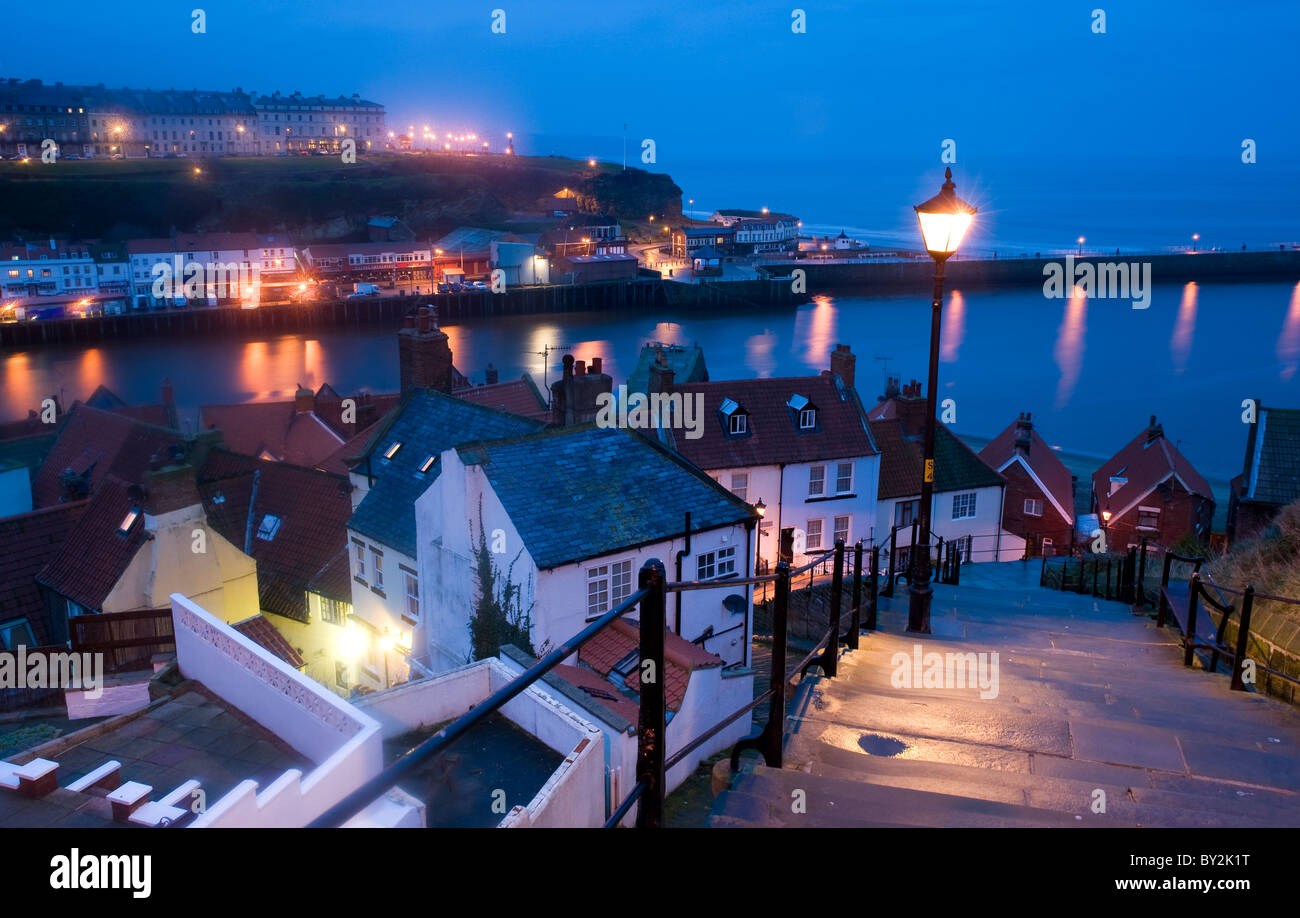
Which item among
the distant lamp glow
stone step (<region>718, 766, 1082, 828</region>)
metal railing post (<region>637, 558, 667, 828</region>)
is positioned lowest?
stone step (<region>718, 766, 1082, 828</region>)

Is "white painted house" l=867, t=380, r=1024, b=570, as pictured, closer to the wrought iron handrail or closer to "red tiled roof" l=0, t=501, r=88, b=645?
"red tiled roof" l=0, t=501, r=88, b=645

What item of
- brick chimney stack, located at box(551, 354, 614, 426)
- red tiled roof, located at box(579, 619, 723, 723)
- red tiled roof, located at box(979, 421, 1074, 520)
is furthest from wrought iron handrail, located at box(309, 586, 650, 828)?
red tiled roof, located at box(979, 421, 1074, 520)

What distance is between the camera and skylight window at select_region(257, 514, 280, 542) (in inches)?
919

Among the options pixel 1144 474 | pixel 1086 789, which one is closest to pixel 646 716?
pixel 1086 789

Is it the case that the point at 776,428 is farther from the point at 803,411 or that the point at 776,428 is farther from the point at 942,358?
the point at 942,358

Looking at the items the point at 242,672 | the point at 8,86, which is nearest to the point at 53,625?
the point at 242,672

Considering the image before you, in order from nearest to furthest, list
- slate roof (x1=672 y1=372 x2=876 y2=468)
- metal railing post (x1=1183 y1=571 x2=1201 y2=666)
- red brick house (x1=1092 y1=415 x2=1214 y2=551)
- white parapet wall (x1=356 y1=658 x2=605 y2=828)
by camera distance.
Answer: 1. white parapet wall (x1=356 y1=658 x2=605 y2=828)
2. metal railing post (x1=1183 y1=571 x2=1201 y2=666)
3. slate roof (x1=672 y1=372 x2=876 y2=468)
4. red brick house (x1=1092 y1=415 x2=1214 y2=551)

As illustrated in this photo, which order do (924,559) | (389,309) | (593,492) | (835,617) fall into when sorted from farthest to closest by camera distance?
1. (389,309)
2. (593,492)
3. (924,559)
4. (835,617)

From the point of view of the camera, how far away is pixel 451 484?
631 inches

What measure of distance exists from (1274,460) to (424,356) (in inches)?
842

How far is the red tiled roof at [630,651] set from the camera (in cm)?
1208

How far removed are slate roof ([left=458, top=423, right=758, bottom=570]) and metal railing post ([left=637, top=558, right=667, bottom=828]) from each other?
1120cm

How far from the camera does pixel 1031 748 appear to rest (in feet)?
23.2
